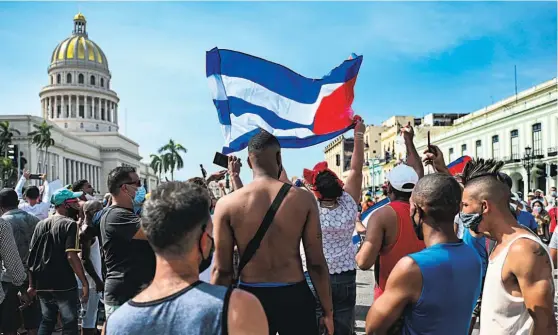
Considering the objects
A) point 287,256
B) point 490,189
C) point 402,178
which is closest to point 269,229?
point 287,256

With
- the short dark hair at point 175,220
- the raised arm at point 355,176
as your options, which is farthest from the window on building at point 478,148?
the short dark hair at point 175,220

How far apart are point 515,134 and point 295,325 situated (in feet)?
133

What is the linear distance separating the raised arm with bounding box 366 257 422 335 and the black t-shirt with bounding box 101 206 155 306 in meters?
2.34

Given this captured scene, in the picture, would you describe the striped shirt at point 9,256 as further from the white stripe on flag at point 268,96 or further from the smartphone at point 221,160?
the white stripe on flag at point 268,96

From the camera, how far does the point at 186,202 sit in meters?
2.01

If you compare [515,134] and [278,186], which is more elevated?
[515,134]

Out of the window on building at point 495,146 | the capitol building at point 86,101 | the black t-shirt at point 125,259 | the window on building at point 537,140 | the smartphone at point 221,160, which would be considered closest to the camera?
the black t-shirt at point 125,259

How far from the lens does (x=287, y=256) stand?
355cm

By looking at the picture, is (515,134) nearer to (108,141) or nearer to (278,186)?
(278,186)

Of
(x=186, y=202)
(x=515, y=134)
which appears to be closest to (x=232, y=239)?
(x=186, y=202)

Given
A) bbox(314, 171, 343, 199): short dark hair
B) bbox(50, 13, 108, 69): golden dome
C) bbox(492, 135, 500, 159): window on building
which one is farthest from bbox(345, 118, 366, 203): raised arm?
bbox(50, 13, 108, 69): golden dome

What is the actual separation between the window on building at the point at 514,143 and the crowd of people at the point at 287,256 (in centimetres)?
3736

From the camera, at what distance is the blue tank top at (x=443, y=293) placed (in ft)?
8.06

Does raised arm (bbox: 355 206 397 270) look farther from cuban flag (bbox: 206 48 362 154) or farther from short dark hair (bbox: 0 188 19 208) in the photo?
short dark hair (bbox: 0 188 19 208)
